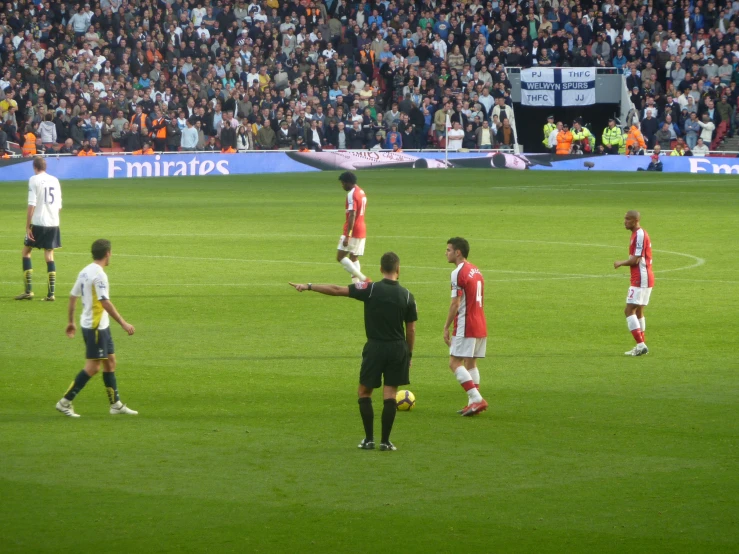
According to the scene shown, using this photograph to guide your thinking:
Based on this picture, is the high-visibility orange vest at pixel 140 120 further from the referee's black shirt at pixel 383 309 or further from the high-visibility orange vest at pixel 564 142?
the referee's black shirt at pixel 383 309

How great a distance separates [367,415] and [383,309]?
32.4 inches

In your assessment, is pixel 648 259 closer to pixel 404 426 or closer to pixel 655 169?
pixel 404 426

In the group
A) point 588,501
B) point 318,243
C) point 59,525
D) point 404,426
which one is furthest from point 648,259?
point 318,243

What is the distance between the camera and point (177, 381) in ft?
43.4

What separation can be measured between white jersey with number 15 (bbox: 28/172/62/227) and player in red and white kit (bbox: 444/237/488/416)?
9.25 m

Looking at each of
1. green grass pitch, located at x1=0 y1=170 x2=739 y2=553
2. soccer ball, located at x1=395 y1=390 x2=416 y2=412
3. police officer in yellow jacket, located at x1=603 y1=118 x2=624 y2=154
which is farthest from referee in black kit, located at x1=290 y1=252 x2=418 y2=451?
police officer in yellow jacket, located at x1=603 y1=118 x2=624 y2=154

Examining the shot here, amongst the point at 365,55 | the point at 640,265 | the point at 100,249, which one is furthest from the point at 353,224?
the point at 365,55

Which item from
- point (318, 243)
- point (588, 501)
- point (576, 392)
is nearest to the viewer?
point (588, 501)

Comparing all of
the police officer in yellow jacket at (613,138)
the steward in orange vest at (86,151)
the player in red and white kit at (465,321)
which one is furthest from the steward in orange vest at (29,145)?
the player in red and white kit at (465,321)

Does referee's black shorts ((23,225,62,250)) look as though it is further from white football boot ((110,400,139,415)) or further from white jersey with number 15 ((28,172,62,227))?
white football boot ((110,400,139,415))

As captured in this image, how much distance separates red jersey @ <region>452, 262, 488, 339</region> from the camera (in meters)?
11.7

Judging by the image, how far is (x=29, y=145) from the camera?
45.6 metres

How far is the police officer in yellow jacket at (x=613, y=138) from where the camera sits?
165ft

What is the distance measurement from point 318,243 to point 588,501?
18.6 m
